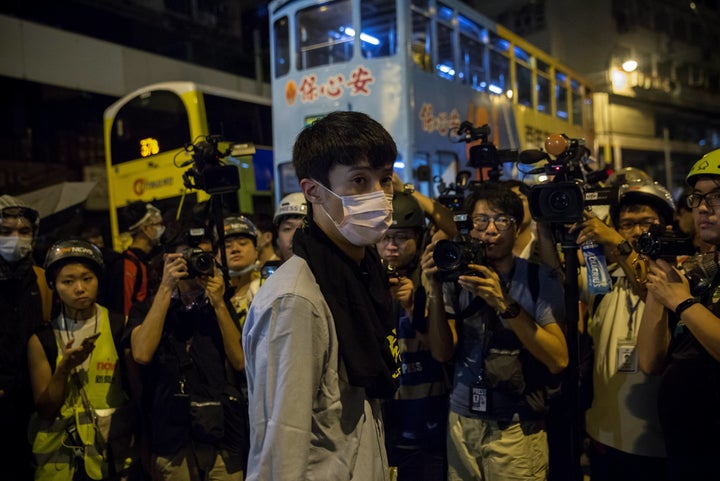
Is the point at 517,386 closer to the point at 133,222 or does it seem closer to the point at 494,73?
the point at 133,222

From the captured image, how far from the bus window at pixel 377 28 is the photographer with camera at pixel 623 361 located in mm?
4899

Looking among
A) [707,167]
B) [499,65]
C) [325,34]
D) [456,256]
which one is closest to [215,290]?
[456,256]

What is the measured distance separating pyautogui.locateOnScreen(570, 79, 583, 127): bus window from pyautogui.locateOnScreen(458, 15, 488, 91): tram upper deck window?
4.24 meters

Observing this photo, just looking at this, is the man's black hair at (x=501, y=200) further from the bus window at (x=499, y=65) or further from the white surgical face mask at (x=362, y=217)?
the bus window at (x=499, y=65)

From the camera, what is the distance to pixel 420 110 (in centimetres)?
718

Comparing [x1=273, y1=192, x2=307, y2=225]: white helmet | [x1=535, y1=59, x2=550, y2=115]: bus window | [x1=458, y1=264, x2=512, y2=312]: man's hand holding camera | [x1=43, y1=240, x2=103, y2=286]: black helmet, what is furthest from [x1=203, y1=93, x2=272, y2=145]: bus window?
[x1=458, y1=264, x2=512, y2=312]: man's hand holding camera

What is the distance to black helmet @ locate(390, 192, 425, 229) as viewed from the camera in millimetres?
2891

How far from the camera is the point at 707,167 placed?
7.24 ft

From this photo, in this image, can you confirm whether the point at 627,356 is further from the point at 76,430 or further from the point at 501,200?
the point at 76,430

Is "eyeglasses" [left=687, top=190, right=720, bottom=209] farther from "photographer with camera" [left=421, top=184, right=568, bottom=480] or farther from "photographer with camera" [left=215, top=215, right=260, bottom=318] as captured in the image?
"photographer with camera" [left=215, top=215, right=260, bottom=318]

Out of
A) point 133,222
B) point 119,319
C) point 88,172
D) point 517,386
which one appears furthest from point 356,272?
point 88,172

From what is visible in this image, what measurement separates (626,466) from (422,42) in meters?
6.02

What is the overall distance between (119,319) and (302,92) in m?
5.34

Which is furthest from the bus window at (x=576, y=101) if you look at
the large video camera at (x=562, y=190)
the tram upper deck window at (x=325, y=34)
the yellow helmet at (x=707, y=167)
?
the yellow helmet at (x=707, y=167)
